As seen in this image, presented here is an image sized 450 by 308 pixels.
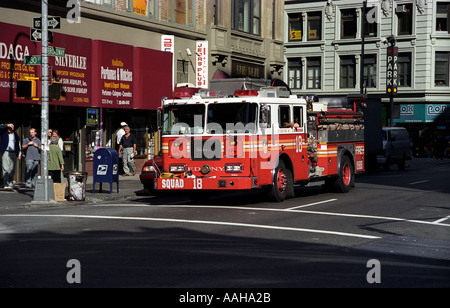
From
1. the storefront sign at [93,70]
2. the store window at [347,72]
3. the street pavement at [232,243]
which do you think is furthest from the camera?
the store window at [347,72]

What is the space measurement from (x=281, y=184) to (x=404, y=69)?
138 ft

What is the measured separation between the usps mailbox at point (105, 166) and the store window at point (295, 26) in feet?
142

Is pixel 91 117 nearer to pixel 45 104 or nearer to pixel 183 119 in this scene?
pixel 45 104

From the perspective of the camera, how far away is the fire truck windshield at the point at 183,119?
59.8 ft

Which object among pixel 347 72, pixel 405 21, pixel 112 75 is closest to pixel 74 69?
pixel 112 75

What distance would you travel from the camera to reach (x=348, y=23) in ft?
199

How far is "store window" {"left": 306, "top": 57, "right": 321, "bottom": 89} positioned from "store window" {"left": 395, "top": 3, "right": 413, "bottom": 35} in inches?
285

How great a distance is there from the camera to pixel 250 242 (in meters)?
12.1

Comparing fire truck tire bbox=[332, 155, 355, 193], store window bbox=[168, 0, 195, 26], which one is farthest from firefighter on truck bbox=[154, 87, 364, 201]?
store window bbox=[168, 0, 195, 26]

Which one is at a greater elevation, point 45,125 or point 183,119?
point 183,119

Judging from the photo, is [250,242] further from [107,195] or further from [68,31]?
[68,31]

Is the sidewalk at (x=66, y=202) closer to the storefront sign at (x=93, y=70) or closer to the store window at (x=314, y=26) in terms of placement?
the storefront sign at (x=93, y=70)

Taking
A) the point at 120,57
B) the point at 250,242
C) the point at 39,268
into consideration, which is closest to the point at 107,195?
the point at 120,57

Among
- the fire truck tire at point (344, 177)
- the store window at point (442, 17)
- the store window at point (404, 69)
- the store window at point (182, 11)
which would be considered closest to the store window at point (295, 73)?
the store window at point (404, 69)
